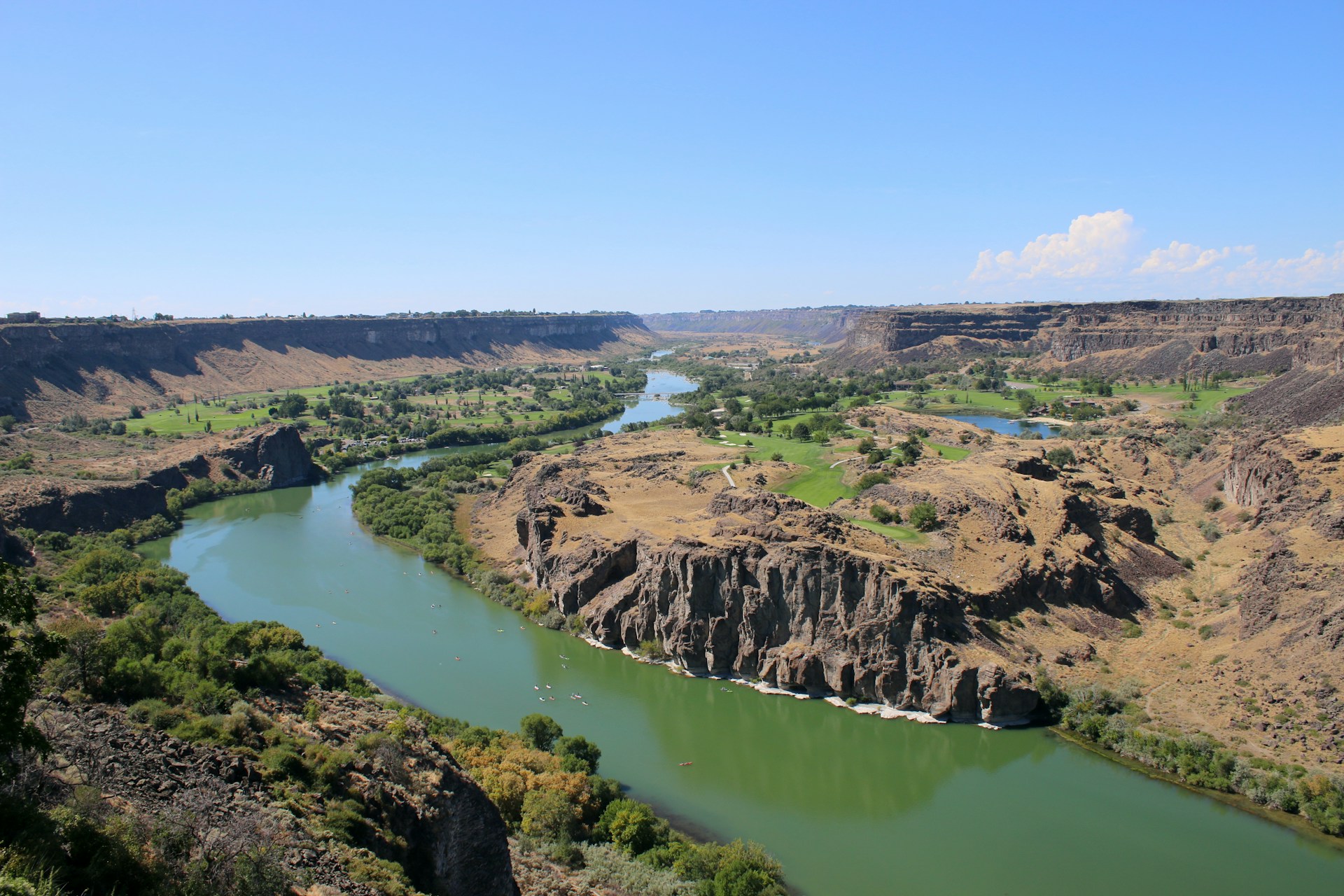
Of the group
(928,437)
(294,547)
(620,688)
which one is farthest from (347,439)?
(620,688)

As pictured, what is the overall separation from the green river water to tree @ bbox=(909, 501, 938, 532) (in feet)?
41.1

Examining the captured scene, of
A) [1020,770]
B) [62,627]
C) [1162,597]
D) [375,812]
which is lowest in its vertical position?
[1020,770]

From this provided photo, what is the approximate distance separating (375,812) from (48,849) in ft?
23.7

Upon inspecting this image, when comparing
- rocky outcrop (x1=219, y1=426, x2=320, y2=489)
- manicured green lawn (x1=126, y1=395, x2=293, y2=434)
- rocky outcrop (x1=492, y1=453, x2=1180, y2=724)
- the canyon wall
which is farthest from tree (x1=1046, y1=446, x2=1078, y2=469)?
manicured green lawn (x1=126, y1=395, x2=293, y2=434)

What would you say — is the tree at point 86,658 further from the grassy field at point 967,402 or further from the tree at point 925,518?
the grassy field at point 967,402

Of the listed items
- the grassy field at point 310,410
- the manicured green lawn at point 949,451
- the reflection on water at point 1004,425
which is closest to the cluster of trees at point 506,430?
the grassy field at point 310,410

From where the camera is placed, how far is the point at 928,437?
3034 inches

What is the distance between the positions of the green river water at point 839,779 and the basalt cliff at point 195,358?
81.2 meters

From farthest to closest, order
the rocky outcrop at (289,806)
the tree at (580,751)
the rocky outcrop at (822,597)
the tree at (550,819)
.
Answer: the rocky outcrop at (822,597) < the tree at (580,751) < the tree at (550,819) < the rocky outcrop at (289,806)

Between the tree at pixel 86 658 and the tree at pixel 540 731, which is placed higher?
the tree at pixel 86 658

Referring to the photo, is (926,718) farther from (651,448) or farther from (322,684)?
(651,448)

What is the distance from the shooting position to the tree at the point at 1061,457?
6579cm

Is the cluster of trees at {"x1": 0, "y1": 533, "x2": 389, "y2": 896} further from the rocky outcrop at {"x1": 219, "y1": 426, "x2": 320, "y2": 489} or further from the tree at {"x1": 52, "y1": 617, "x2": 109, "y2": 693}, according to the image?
the rocky outcrop at {"x1": 219, "y1": 426, "x2": 320, "y2": 489}

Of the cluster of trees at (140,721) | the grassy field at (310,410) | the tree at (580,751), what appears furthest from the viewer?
the grassy field at (310,410)
